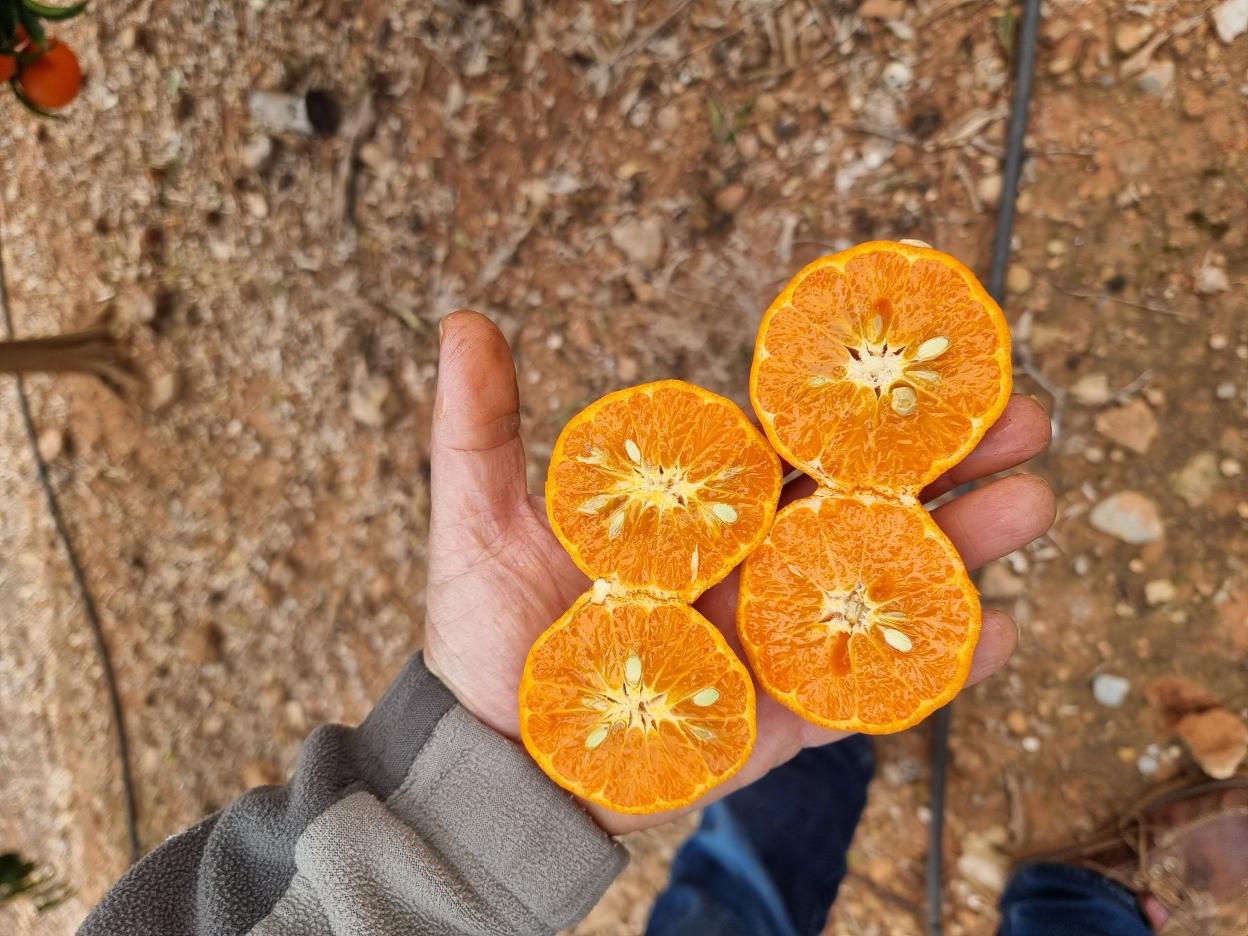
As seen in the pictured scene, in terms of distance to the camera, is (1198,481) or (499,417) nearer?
(499,417)

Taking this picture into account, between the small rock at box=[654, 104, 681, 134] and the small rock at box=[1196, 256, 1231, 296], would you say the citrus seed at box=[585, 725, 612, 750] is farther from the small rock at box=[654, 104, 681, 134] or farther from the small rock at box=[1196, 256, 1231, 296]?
the small rock at box=[1196, 256, 1231, 296]

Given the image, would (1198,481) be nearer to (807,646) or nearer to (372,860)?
(807,646)

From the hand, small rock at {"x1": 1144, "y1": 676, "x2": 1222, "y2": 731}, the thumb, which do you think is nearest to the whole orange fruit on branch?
the thumb

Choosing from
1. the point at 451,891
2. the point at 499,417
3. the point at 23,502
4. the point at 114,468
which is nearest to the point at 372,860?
the point at 451,891

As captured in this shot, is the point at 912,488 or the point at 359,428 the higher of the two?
the point at 359,428

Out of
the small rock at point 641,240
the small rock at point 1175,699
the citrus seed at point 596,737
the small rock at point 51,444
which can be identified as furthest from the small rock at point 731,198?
the small rock at point 51,444

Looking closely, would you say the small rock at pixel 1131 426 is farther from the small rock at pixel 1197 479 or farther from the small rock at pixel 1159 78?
the small rock at pixel 1159 78

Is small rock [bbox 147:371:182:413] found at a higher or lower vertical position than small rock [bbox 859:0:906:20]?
lower
